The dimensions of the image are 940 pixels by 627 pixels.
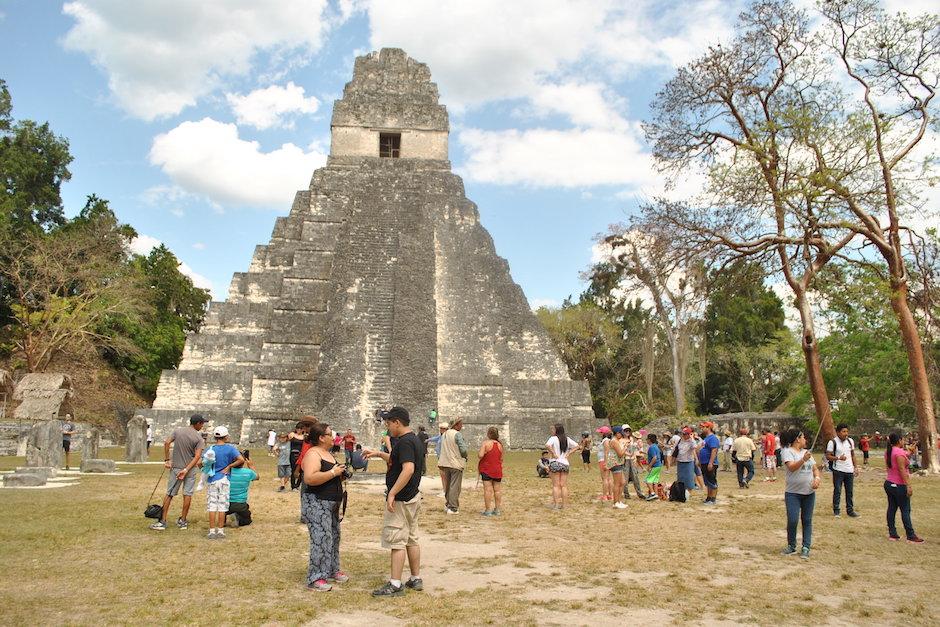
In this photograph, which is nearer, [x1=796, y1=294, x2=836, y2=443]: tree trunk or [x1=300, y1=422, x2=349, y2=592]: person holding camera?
[x1=300, y1=422, x2=349, y2=592]: person holding camera

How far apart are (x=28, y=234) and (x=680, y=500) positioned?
24.3 meters

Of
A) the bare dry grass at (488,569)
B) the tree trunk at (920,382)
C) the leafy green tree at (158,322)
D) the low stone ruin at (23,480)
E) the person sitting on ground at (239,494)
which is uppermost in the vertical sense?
the leafy green tree at (158,322)

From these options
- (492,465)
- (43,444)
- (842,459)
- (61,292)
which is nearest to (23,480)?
(43,444)

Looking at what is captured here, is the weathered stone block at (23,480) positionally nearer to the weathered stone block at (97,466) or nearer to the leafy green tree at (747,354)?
the weathered stone block at (97,466)

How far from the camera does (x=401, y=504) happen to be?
16.8 feet

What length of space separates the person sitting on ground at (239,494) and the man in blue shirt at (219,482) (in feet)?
0.79

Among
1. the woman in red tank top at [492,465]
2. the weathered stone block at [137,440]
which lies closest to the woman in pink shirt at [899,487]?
the woman in red tank top at [492,465]

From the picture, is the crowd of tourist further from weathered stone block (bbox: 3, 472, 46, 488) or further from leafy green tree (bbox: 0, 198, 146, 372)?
leafy green tree (bbox: 0, 198, 146, 372)

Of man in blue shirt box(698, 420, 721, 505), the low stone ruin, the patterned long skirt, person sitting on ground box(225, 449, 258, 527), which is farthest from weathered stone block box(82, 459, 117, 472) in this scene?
man in blue shirt box(698, 420, 721, 505)

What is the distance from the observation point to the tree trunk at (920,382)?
1395 cm

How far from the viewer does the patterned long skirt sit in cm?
521

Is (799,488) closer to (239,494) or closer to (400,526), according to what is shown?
(400,526)

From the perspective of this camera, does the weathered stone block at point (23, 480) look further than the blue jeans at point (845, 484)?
Yes

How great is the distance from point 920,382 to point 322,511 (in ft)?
42.2
